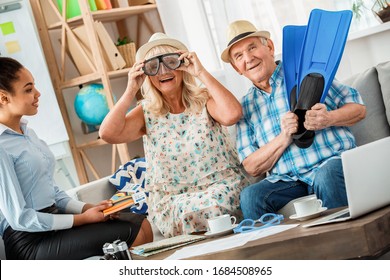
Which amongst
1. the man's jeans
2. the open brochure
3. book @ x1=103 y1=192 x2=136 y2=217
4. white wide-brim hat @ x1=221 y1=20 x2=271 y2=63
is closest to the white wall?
white wide-brim hat @ x1=221 y1=20 x2=271 y2=63

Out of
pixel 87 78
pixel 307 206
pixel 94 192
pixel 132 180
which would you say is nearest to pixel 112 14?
pixel 87 78

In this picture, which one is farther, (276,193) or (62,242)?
(62,242)

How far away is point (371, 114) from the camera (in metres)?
2.76

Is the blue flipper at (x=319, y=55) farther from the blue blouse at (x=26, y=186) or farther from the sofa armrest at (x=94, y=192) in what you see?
the sofa armrest at (x=94, y=192)

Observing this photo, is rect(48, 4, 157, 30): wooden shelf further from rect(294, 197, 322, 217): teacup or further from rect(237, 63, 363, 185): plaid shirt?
rect(294, 197, 322, 217): teacup

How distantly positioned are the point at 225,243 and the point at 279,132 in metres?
0.82

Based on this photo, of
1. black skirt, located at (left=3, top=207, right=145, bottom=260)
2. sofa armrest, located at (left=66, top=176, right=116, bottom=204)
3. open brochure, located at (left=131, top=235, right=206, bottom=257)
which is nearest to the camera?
open brochure, located at (left=131, top=235, right=206, bottom=257)

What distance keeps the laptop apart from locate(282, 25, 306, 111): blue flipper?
84 cm

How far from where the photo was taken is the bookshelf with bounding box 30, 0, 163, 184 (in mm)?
4664

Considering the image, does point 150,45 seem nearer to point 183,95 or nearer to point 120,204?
point 183,95

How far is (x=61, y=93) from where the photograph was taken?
491 centimetres

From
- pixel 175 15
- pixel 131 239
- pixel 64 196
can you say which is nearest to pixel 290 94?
pixel 131 239
